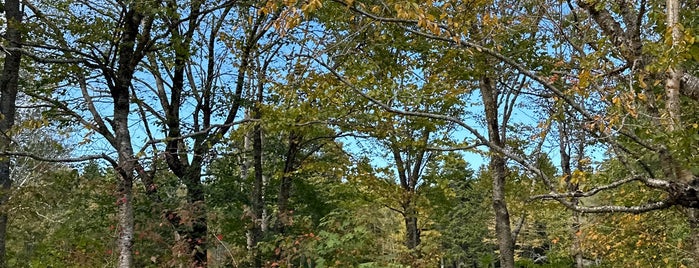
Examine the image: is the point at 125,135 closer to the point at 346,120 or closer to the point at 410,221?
the point at 346,120

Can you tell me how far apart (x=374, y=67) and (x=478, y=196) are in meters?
Answer: 20.2

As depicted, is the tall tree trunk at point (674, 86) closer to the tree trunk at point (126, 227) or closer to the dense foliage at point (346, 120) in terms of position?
the dense foliage at point (346, 120)

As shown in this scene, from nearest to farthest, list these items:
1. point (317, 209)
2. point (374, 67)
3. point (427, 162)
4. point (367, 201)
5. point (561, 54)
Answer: point (561, 54), point (374, 67), point (367, 201), point (427, 162), point (317, 209)

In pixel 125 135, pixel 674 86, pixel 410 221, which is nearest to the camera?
pixel 674 86

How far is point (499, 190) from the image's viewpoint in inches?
305

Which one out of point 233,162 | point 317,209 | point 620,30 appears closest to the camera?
point 620,30

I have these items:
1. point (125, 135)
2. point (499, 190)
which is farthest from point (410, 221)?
point (125, 135)

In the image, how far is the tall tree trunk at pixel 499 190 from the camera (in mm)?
7539

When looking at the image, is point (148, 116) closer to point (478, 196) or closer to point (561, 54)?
point (561, 54)

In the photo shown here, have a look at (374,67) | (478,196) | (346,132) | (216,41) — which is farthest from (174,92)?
(478,196)

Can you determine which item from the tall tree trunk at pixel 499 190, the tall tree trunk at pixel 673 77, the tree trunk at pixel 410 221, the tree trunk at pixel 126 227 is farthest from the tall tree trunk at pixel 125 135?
the tree trunk at pixel 410 221

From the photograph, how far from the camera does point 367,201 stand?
1219cm

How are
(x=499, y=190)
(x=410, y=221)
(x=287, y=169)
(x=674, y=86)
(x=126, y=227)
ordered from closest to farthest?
(x=674, y=86) → (x=126, y=227) → (x=499, y=190) → (x=287, y=169) → (x=410, y=221)

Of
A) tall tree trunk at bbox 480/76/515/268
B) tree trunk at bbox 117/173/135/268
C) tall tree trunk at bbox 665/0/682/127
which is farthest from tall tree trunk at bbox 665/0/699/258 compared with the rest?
tree trunk at bbox 117/173/135/268
